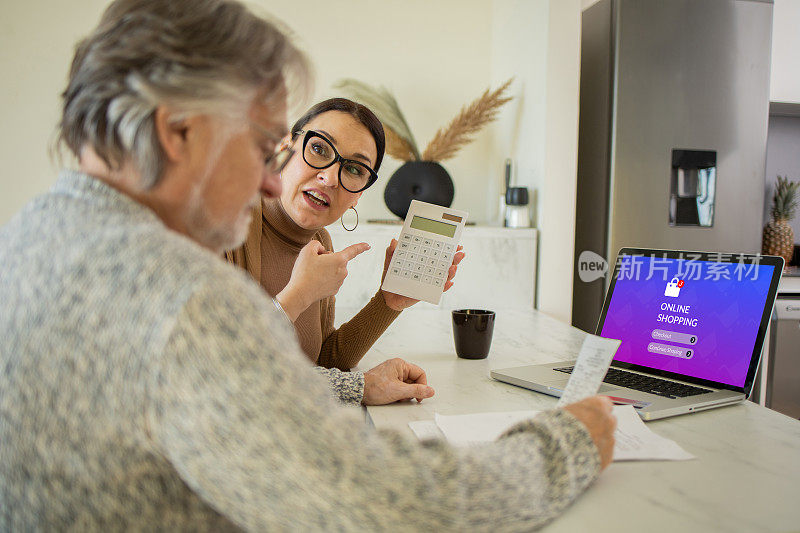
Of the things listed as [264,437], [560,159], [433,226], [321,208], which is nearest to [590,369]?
[264,437]

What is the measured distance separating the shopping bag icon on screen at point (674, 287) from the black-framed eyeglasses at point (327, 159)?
65cm

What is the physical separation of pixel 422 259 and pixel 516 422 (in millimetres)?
580

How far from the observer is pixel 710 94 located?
2.11 metres

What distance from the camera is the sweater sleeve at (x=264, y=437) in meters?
0.39

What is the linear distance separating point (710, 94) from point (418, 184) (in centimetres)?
109

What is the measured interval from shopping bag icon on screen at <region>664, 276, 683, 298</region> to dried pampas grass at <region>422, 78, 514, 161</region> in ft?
4.12

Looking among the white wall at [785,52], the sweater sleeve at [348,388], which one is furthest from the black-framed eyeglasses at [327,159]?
the white wall at [785,52]

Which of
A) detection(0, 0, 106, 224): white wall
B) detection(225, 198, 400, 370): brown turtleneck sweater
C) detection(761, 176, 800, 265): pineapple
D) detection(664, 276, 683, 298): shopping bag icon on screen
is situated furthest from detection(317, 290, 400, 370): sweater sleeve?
detection(761, 176, 800, 265): pineapple

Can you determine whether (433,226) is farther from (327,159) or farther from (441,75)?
(441,75)

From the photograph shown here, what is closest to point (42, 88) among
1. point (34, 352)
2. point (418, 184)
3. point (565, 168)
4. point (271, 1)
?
point (271, 1)

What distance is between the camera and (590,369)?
746mm

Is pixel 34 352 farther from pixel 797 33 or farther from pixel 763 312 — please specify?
pixel 797 33

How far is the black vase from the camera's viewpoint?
215cm

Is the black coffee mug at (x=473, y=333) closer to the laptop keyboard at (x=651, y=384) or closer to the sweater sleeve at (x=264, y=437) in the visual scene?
the laptop keyboard at (x=651, y=384)
